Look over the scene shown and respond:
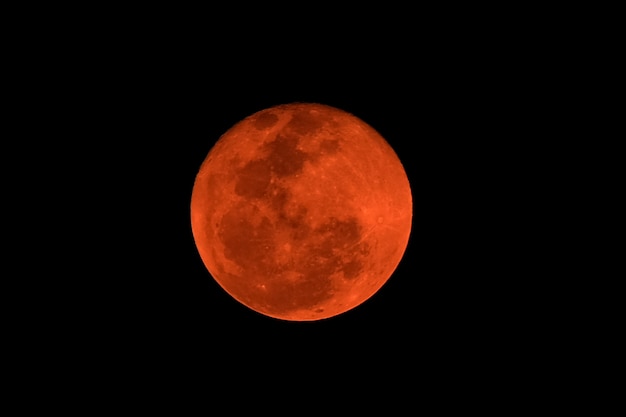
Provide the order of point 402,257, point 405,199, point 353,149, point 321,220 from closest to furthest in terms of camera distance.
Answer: point 321,220, point 353,149, point 405,199, point 402,257

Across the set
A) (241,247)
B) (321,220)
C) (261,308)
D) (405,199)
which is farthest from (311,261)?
(405,199)

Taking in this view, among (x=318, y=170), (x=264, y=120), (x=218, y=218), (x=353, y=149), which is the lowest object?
(x=218, y=218)

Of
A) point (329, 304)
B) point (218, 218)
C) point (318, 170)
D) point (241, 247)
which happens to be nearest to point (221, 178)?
point (218, 218)

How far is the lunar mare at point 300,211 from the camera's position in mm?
3590

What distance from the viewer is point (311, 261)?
3666mm

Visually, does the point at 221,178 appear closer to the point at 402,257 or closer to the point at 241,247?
the point at 241,247

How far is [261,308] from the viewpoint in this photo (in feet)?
13.7

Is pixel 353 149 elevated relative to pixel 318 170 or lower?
elevated

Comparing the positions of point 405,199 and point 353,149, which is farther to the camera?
point 405,199

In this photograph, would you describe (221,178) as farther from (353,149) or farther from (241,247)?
(353,149)

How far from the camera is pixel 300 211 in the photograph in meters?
3.56

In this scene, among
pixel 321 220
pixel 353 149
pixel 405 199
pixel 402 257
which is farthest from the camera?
pixel 402 257

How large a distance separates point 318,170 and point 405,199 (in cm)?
102

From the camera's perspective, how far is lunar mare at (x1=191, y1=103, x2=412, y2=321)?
11.8 feet
